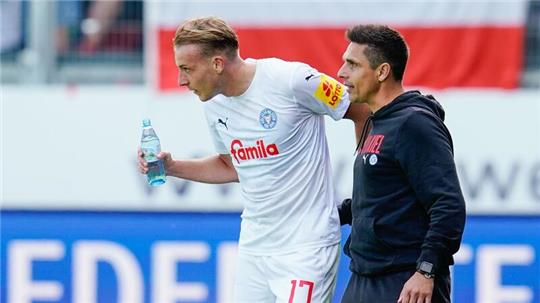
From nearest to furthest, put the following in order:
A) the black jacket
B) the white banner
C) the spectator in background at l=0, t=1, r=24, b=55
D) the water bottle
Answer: the black jacket
the water bottle
the white banner
the spectator in background at l=0, t=1, r=24, b=55

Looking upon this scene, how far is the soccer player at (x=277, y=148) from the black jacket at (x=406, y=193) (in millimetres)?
392

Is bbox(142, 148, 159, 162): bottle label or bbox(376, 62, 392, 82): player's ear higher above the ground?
bbox(376, 62, 392, 82): player's ear

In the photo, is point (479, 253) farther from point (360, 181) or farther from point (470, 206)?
point (360, 181)

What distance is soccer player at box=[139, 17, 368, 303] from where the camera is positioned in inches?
177

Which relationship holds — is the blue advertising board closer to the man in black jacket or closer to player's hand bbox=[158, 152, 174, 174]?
player's hand bbox=[158, 152, 174, 174]

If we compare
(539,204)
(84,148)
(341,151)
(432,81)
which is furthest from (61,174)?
(539,204)

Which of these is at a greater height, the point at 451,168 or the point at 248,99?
the point at 248,99

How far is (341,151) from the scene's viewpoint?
24.5ft

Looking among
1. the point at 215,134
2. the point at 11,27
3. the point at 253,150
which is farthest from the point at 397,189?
the point at 11,27

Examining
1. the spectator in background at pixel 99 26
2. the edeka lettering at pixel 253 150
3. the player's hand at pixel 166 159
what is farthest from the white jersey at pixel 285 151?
the spectator in background at pixel 99 26

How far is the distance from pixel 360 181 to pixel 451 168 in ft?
1.15

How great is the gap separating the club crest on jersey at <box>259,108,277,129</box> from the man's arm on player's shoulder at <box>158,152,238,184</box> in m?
0.46

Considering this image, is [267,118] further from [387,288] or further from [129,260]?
[129,260]

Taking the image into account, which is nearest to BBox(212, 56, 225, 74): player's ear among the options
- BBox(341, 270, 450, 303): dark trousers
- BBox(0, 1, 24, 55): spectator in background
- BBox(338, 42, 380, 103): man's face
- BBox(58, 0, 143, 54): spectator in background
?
BBox(338, 42, 380, 103): man's face
